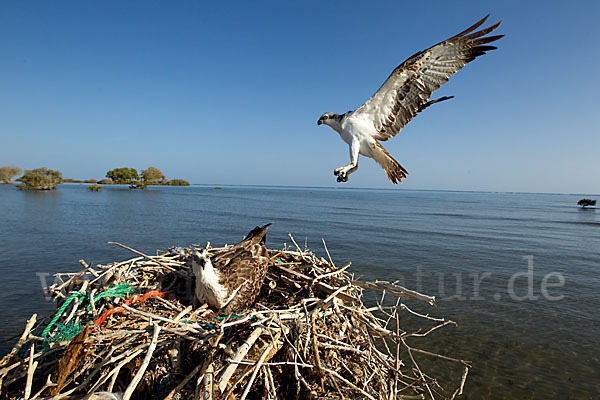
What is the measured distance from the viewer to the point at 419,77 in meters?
4.06

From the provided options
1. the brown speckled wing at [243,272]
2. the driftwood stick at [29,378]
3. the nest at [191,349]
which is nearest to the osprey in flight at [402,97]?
the brown speckled wing at [243,272]

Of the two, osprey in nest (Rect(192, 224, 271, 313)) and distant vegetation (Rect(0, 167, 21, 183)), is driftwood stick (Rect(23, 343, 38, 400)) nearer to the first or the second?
osprey in nest (Rect(192, 224, 271, 313))

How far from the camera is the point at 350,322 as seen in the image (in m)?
3.57

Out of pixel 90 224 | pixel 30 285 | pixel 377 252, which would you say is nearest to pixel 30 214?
pixel 90 224

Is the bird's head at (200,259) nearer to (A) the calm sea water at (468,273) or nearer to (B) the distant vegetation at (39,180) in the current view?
(A) the calm sea water at (468,273)

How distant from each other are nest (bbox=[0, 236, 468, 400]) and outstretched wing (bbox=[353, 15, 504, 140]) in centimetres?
220

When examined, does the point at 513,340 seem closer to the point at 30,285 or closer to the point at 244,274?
the point at 244,274

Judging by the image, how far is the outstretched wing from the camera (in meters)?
3.96

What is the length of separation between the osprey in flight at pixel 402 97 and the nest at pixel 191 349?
5.57 ft

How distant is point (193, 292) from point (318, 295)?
149 centimetres

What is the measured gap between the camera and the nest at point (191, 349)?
2.42 metres

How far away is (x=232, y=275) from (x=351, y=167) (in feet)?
6.15

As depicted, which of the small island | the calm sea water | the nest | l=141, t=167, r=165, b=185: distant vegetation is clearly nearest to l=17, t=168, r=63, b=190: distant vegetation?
the small island

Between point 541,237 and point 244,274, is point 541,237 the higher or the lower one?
the lower one
